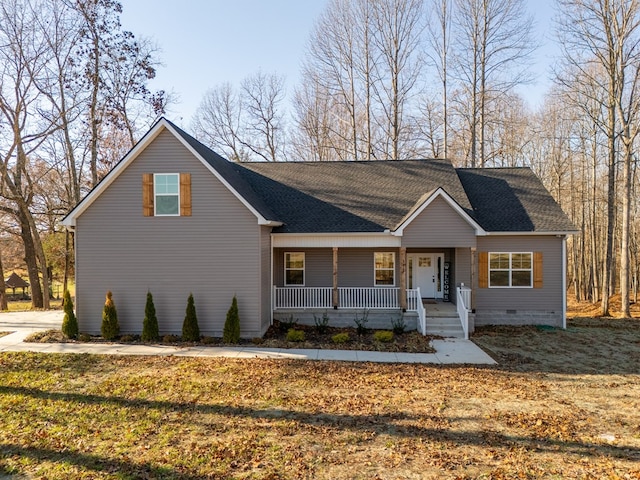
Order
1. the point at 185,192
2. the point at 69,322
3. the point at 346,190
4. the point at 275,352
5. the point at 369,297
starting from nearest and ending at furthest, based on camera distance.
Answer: the point at 275,352 < the point at 69,322 < the point at 185,192 < the point at 369,297 < the point at 346,190

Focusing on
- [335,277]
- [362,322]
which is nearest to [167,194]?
[335,277]

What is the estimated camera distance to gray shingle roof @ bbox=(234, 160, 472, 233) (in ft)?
48.6

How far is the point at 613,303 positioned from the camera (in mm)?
25406

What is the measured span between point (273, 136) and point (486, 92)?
16.0 m

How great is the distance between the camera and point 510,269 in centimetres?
1500

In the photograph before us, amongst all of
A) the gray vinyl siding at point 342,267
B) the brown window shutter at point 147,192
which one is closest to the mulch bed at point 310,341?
the gray vinyl siding at point 342,267

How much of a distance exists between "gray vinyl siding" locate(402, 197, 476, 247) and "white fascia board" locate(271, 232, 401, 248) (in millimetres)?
695

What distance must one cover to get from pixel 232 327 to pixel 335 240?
4.74 meters

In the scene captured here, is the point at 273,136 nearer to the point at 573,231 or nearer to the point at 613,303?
the point at 573,231

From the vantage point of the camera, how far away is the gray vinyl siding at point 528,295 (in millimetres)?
14820

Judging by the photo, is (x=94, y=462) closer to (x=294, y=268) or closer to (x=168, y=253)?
(x=168, y=253)

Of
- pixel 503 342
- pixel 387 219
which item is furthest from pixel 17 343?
pixel 503 342

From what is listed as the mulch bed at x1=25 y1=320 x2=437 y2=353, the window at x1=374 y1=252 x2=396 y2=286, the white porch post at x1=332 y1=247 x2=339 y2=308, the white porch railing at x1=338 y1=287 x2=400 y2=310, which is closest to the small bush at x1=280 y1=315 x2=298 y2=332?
the mulch bed at x1=25 y1=320 x2=437 y2=353

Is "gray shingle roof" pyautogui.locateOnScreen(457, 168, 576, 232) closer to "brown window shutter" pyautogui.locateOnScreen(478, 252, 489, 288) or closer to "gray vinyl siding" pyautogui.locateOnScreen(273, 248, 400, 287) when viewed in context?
"brown window shutter" pyautogui.locateOnScreen(478, 252, 489, 288)
